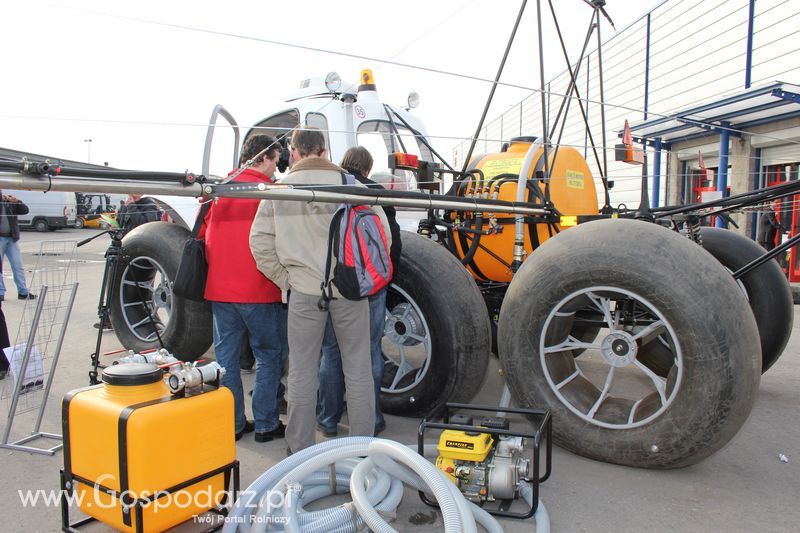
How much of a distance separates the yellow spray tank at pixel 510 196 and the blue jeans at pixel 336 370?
119 centimetres

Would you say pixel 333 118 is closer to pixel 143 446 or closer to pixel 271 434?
pixel 271 434

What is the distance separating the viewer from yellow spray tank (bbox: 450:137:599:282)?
15.2 ft

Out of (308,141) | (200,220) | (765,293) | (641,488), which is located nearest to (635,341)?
(641,488)

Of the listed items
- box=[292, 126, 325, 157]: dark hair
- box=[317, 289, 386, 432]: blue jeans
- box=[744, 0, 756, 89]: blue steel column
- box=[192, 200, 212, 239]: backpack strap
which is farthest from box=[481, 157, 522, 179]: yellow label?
box=[744, 0, 756, 89]: blue steel column

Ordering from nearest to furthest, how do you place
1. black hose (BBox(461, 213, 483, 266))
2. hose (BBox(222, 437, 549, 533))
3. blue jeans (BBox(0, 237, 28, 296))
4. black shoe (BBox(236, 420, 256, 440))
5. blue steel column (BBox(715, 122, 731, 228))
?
hose (BBox(222, 437, 549, 533))
black shoe (BBox(236, 420, 256, 440))
black hose (BBox(461, 213, 483, 266))
blue jeans (BBox(0, 237, 28, 296))
blue steel column (BBox(715, 122, 731, 228))

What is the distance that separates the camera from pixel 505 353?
11.7ft

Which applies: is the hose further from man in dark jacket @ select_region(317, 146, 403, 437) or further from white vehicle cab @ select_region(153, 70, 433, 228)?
white vehicle cab @ select_region(153, 70, 433, 228)

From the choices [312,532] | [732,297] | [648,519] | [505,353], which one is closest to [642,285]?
[732,297]

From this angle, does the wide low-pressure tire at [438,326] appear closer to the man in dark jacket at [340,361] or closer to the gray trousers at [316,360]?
the man in dark jacket at [340,361]

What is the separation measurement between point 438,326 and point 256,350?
1.23 meters

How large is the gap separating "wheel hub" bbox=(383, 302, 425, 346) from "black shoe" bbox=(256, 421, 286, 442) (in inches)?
37.4

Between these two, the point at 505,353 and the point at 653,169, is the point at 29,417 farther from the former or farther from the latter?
the point at 653,169

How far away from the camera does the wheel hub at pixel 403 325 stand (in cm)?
402

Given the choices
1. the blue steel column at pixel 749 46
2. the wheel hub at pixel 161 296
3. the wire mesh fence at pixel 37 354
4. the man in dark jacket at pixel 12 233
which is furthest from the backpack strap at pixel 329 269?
the blue steel column at pixel 749 46
